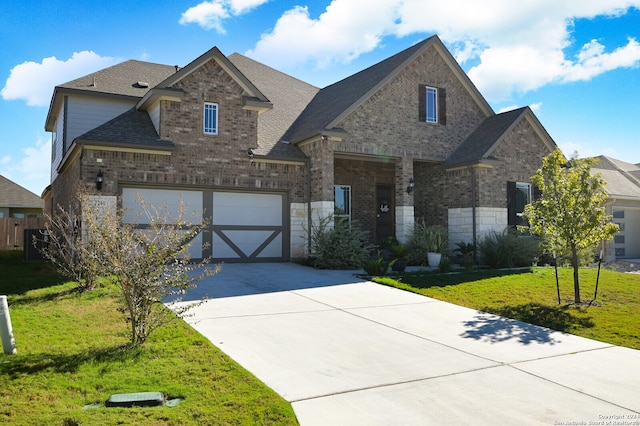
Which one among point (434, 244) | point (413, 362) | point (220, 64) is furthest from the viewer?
point (434, 244)

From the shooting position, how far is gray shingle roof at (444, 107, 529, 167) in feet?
57.7

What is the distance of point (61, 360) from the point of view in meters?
5.91

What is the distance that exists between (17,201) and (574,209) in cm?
3303

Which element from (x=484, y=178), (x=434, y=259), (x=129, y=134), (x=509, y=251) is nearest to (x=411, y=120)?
(x=484, y=178)

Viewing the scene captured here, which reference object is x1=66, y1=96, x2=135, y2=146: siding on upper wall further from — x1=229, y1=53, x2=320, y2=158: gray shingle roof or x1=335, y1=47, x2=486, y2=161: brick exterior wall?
x1=335, y1=47, x2=486, y2=161: brick exterior wall

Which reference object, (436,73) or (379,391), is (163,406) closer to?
(379,391)

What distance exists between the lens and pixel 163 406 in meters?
4.64

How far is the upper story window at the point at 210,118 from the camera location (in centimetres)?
1541

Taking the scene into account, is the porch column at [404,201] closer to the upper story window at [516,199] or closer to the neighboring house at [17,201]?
the upper story window at [516,199]

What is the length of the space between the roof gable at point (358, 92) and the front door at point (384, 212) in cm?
392

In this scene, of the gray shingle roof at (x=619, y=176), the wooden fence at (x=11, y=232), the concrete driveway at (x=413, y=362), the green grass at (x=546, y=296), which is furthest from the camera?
the wooden fence at (x=11, y=232)

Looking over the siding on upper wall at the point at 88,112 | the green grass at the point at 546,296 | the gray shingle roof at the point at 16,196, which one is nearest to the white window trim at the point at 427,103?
the green grass at the point at 546,296

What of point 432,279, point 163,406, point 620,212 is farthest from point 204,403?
point 620,212

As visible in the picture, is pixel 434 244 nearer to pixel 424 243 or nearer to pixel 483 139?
pixel 424 243
